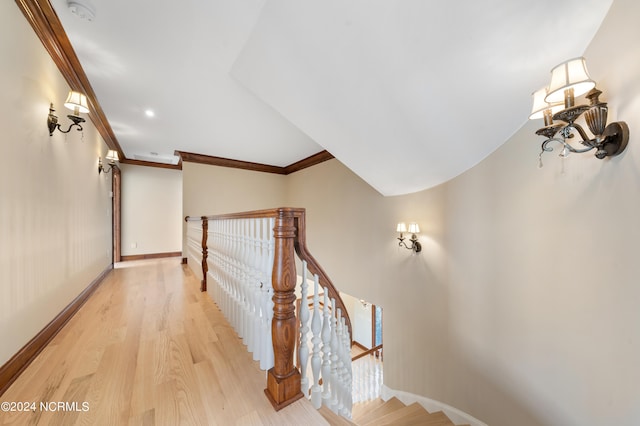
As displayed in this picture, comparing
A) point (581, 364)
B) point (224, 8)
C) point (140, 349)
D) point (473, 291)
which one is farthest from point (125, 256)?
point (581, 364)

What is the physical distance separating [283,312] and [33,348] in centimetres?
173

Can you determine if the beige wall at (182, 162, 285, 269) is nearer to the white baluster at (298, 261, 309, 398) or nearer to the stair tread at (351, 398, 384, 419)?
the stair tread at (351, 398, 384, 419)

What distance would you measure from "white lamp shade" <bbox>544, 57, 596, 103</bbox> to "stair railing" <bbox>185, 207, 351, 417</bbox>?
52.8 inches

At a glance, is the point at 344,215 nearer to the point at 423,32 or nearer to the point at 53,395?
the point at 423,32

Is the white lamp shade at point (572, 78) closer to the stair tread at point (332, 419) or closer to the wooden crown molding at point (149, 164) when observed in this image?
the stair tread at point (332, 419)

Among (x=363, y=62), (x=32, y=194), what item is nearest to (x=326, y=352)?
(x=363, y=62)

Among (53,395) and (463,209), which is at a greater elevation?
(463,209)

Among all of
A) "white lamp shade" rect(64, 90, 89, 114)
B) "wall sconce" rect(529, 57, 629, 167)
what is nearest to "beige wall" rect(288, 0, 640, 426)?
"wall sconce" rect(529, 57, 629, 167)

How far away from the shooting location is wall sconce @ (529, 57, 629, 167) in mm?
1051

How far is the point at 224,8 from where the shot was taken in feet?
5.01

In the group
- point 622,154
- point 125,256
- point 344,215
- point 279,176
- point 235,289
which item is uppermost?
point 279,176

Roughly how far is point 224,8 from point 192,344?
2288mm

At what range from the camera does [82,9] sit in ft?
4.97

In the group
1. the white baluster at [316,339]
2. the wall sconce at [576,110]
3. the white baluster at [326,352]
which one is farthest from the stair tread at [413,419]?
the wall sconce at [576,110]
